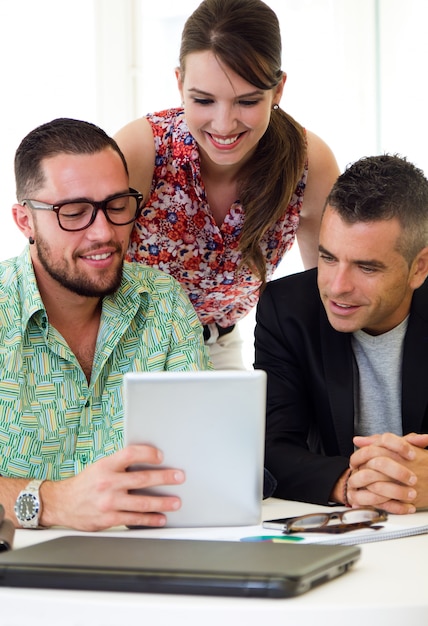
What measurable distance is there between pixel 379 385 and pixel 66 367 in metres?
0.73

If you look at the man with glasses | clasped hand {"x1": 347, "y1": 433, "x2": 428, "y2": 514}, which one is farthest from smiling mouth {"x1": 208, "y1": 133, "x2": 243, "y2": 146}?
clasped hand {"x1": 347, "y1": 433, "x2": 428, "y2": 514}

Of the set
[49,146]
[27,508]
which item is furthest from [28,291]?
[27,508]

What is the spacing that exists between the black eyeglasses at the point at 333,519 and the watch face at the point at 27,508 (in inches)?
16.7

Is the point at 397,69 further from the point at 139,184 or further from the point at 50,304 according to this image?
the point at 50,304

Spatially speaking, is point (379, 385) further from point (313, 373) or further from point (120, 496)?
point (120, 496)

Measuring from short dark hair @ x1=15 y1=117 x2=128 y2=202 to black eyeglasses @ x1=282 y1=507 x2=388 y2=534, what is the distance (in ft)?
3.33

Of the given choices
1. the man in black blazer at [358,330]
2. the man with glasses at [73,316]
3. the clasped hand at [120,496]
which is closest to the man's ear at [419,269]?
the man in black blazer at [358,330]

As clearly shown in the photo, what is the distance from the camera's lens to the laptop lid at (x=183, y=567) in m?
1.07

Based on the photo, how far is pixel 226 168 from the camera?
2523mm

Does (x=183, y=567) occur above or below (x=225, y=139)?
below

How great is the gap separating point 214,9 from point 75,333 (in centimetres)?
82

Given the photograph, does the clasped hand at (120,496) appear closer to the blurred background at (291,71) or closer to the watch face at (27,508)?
the watch face at (27,508)

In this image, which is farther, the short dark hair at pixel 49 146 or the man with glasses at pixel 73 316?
the short dark hair at pixel 49 146

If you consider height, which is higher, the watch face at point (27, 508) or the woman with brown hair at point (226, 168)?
the woman with brown hair at point (226, 168)
